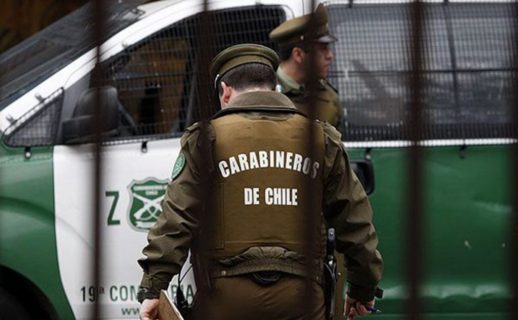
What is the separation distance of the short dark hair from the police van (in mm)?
1617

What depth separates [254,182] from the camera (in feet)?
14.2

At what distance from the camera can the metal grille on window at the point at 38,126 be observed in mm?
6410

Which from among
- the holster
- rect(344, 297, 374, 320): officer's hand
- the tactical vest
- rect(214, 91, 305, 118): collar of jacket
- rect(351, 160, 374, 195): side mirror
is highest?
rect(351, 160, 374, 195): side mirror

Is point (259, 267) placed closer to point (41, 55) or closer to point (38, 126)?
point (38, 126)

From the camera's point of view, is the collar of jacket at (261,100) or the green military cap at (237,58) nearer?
the collar of jacket at (261,100)

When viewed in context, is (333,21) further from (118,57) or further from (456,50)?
(118,57)

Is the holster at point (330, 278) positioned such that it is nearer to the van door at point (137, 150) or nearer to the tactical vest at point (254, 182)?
the tactical vest at point (254, 182)

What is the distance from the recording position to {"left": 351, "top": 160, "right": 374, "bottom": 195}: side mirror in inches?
259

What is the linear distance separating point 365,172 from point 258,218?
7.62 feet

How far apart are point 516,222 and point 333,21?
4.53 meters

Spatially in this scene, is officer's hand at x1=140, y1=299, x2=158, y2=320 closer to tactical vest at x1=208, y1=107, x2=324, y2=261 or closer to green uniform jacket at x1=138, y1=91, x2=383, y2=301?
green uniform jacket at x1=138, y1=91, x2=383, y2=301

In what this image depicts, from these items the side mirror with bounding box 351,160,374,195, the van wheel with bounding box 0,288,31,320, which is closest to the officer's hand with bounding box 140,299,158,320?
the van wheel with bounding box 0,288,31,320

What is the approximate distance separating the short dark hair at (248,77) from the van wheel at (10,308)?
2.24 meters

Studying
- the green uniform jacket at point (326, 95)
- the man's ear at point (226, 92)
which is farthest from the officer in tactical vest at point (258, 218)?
the green uniform jacket at point (326, 95)
